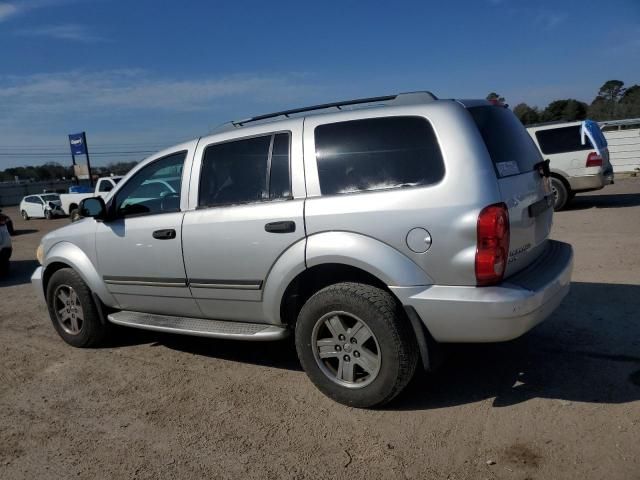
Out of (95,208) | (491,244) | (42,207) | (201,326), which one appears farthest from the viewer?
(42,207)

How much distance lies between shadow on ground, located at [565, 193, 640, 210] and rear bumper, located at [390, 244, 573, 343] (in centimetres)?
1064

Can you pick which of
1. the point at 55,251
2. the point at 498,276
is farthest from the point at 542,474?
the point at 55,251

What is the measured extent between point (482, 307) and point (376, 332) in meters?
0.66

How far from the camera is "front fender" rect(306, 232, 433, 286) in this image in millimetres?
3139

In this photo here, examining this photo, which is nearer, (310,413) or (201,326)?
(310,413)

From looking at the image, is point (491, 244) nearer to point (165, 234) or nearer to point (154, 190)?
point (165, 234)

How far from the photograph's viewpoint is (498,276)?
302 cm

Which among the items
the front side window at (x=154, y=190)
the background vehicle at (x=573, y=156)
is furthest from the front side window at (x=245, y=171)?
the background vehicle at (x=573, y=156)

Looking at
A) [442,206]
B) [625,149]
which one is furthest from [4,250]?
[625,149]

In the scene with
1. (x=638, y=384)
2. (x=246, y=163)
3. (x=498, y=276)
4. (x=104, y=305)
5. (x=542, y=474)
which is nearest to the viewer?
(x=542, y=474)

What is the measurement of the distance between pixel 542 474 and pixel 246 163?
276 cm

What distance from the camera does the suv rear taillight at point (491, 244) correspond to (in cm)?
294

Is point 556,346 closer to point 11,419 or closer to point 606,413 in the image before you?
point 606,413

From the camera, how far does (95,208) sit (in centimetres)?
455
